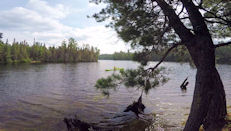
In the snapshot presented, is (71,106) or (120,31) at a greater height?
(120,31)

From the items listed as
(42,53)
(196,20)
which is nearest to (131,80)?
(196,20)

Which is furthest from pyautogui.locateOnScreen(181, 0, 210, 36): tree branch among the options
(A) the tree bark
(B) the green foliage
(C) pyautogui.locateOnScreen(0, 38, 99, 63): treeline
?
(C) pyautogui.locateOnScreen(0, 38, 99, 63): treeline

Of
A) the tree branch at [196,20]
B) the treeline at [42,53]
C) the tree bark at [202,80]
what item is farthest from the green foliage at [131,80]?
the treeline at [42,53]

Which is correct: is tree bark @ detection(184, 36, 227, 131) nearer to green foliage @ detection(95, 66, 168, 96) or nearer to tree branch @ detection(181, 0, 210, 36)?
tree branch @ detection(181, 0, 210, 36)

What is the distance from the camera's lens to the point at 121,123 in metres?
7.38

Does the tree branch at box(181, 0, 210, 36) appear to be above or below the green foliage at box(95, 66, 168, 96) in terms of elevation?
above

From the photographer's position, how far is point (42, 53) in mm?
92188

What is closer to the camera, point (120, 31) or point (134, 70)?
point (134, 70)

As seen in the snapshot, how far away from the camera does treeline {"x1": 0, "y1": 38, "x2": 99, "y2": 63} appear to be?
7431 cm

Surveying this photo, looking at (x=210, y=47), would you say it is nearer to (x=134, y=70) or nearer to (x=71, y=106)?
(x=134, y=70)

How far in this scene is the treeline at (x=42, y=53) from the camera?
74.3 metres

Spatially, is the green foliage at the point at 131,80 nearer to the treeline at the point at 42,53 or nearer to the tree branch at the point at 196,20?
the tree branch at the point at 196,20

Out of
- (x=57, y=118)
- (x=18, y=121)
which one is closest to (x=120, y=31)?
(x=57, y=118)

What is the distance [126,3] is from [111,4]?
65 centimetres
